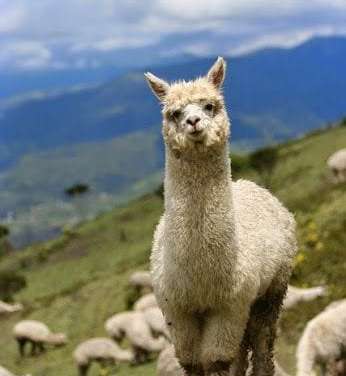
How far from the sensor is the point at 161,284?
34.6 ft

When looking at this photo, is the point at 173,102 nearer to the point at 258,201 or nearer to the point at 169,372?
the point at 258,201

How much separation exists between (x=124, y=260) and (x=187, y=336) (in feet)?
214

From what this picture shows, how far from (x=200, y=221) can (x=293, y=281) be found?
17.5 m

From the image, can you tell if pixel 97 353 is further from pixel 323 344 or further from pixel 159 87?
pixel 159 87

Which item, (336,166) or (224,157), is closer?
(224,157)

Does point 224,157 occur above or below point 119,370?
above

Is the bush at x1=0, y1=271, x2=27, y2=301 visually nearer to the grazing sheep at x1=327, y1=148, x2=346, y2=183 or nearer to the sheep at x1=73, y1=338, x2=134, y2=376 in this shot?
the grazing sheep at x1=327, y1=148, x2=346, y2=183

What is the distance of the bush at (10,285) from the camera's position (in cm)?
7206

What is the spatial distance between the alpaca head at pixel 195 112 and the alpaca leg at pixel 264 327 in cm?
382

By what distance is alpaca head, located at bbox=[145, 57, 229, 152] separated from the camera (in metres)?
9.51

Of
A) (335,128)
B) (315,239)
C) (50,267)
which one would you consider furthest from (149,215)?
(315,239)

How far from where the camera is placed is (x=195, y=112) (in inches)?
376

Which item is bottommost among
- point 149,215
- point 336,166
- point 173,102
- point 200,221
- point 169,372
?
point 169,372

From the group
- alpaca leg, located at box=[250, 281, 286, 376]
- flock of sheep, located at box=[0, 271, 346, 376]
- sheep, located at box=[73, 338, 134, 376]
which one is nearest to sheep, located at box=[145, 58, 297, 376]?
alpaca leg, located at box=[250, 281, 286, 376]
